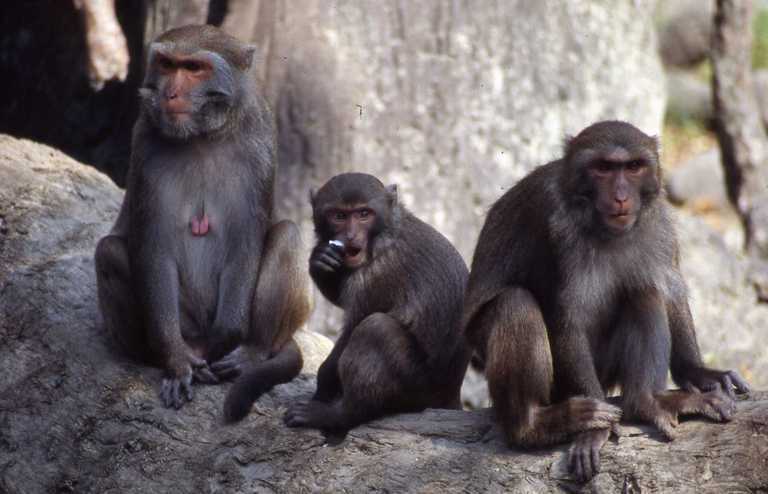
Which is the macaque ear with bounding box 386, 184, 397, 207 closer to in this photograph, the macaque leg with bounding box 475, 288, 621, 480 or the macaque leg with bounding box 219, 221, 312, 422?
the macaque leg with bounding box 219, 221, 312, 422

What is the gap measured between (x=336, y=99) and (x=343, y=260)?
4293mm

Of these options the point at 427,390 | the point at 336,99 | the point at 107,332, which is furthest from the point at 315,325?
the point at 427,390

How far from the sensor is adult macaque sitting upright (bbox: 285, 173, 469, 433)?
6797 mm

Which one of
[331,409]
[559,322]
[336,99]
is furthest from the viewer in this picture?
[336,99]

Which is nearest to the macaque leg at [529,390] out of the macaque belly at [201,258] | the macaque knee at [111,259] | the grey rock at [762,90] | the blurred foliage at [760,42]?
the macaque belly at [201,258]

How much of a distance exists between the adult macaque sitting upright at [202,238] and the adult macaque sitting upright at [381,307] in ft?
1.42

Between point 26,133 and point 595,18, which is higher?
point 595,18

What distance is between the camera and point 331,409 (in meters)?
6.77

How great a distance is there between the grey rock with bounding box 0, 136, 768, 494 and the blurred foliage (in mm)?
16294

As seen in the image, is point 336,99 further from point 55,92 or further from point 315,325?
point 55,92

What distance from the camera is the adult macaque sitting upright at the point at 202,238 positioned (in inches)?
290

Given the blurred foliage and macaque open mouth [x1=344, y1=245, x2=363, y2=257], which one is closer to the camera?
macaque open mouth [x1=344, y1=245, x2=363, y2=257]

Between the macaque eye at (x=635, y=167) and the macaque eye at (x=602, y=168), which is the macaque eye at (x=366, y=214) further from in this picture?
the macaque eye at (x=635, y=167)

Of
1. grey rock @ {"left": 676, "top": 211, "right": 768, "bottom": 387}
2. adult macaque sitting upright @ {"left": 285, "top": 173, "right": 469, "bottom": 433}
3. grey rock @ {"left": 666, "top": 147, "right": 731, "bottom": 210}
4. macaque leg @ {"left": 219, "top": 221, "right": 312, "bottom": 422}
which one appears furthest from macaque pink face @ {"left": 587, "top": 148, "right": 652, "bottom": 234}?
grey rock @ {"left": 666, "top": 147, "right": 731, "bottom": 210}
